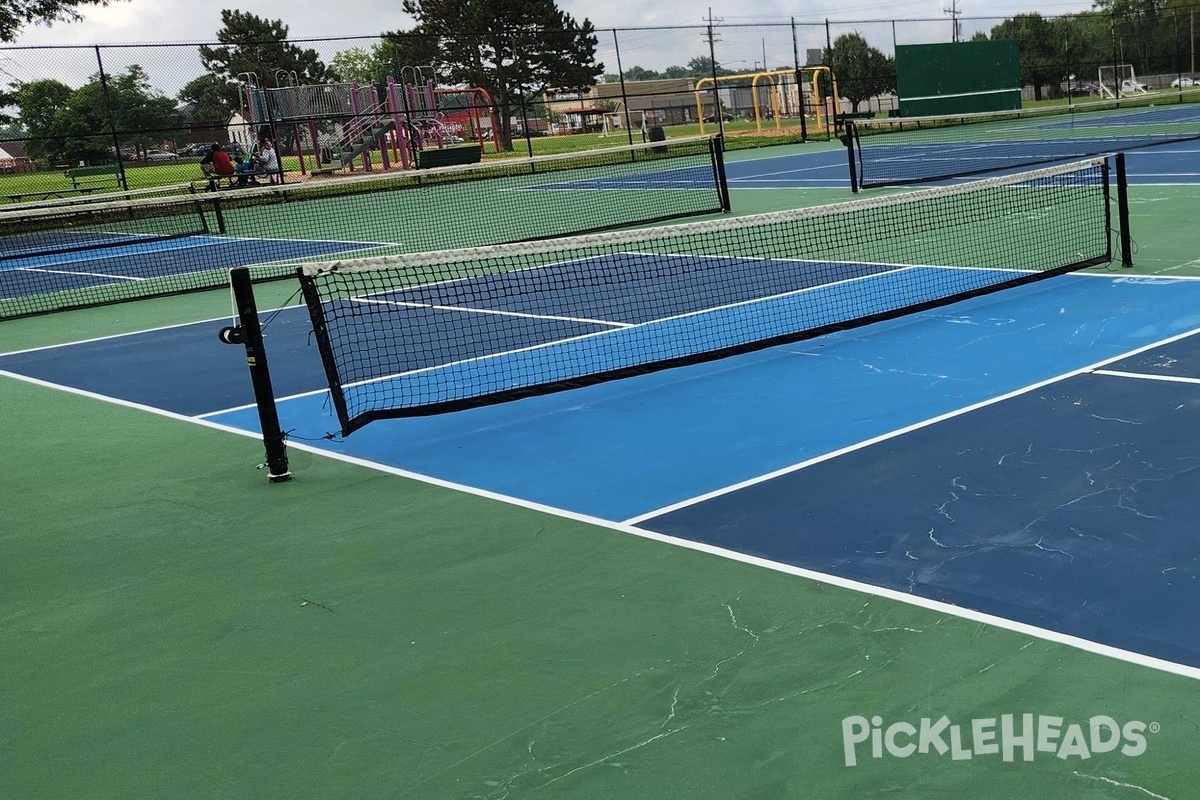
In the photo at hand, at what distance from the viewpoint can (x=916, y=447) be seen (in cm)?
655

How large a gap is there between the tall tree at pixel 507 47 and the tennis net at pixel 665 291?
21.1 m

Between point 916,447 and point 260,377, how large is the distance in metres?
3.61

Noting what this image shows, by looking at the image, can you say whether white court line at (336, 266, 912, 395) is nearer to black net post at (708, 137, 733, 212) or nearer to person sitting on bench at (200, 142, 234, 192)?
black net post at (708, 137, 733, 212)

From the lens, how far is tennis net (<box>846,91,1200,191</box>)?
2158cm

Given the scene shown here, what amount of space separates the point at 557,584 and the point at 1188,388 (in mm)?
4161

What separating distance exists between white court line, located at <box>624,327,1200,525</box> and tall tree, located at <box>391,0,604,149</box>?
27.9 meters

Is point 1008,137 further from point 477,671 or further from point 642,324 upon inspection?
point 477,671

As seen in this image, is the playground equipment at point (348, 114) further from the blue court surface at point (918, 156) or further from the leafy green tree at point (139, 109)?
the blue court surface at point (918, 156)

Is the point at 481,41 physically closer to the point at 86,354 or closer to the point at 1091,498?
the point at 86,354

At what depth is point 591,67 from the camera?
53.5 metres

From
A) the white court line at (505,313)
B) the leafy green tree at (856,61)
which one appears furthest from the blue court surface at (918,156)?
the leafy green tree at (856,61)

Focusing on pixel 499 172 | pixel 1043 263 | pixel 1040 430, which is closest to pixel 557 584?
pixel 1040 430

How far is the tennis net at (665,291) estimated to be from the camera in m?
8.61

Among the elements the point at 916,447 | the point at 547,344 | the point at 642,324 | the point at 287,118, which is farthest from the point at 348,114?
the point at 916,447
